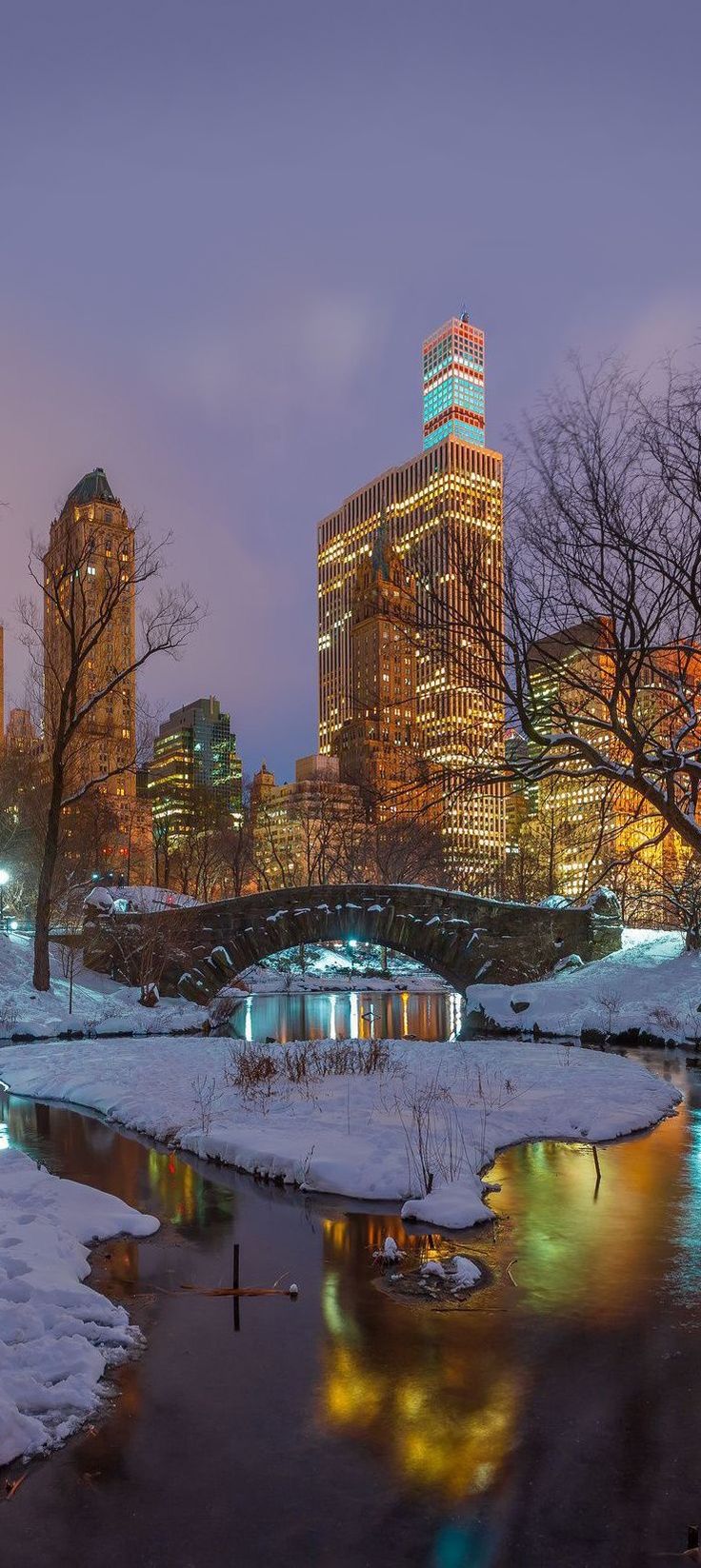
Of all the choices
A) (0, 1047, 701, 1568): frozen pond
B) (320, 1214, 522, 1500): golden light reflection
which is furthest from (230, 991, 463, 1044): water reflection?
(320, 1214, 522, 1500): golden light reflection

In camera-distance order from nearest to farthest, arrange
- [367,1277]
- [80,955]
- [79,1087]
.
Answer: [367,1277], [79,1087], [80,955]

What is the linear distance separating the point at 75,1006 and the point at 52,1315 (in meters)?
22.3

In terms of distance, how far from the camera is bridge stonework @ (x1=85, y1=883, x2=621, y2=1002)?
3256cm

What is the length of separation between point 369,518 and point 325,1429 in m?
20.6

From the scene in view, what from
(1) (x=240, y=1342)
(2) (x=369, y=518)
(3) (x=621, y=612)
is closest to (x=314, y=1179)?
(1) (x=240, y=1342)

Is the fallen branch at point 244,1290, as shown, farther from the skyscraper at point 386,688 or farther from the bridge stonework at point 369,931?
the bridge stonework at point 369,931

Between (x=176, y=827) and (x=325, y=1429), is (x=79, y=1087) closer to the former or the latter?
(x=325, y=1429)

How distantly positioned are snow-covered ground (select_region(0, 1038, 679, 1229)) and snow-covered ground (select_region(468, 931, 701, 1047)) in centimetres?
448

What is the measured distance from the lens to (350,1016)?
39625 mm

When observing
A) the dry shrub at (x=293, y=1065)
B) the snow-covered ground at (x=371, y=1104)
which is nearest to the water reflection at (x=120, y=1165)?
the snow-covered ground at (x=371, y=1104)

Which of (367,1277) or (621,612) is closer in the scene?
(367,1277)

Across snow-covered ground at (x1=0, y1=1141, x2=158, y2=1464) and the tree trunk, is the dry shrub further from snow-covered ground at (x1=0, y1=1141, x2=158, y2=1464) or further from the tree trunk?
the tree trunk

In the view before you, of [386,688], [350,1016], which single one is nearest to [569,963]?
[350,1016]

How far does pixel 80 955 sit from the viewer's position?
3325 cm
